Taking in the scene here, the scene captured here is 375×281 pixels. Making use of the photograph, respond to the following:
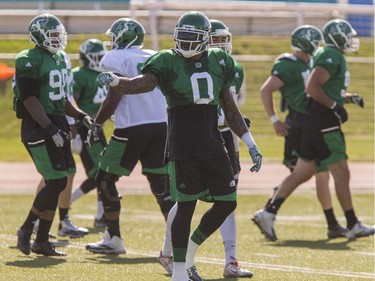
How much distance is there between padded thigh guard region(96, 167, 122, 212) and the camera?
30.0 ft

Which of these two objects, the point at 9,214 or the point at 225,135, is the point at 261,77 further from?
the point at 225,135

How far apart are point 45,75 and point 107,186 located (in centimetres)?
103

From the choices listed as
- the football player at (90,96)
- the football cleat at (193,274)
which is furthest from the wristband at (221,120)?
the football player at (90,96)

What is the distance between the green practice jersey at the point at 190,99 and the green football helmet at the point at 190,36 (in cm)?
7

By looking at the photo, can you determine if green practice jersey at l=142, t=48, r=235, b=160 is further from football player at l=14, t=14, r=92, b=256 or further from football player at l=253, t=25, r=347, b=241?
football player at l=253, t=25, r=347, b=241

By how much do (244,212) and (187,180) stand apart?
583cm

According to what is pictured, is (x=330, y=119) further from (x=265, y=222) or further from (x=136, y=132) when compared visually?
(x=136, y=132)

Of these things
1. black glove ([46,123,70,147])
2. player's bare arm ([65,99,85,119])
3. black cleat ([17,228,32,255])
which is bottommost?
black cleat ([17,228,32,255])

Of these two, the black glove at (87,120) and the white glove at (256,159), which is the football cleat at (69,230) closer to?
the black glove at (87,120)

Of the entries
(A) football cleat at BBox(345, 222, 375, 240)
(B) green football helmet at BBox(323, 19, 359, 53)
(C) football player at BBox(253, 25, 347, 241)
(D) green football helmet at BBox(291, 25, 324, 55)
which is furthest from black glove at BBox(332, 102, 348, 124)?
(A) football cleat at BBox(345, 222, 375, 240)

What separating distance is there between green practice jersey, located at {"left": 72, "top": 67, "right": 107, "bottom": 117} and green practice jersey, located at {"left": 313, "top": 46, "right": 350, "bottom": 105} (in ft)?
7.34

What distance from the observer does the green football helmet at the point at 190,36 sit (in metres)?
7.21

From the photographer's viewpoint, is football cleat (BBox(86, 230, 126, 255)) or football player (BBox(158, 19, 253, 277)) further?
football cleat (BBox(86, 230, 126, 255))

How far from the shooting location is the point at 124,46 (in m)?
9.04
